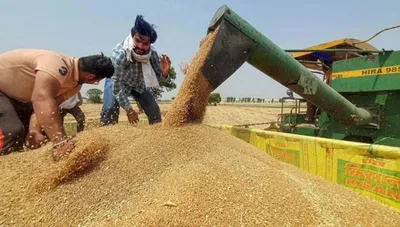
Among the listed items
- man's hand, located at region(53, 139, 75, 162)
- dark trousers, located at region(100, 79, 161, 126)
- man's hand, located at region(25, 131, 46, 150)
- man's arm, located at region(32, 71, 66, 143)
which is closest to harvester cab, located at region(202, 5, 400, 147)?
man's hand, located at region(53, 139, 75, 162)

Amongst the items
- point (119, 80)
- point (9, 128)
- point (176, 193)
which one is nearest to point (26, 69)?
point (9, 128)

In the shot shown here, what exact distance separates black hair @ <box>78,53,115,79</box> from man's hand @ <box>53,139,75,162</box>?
2.96ft

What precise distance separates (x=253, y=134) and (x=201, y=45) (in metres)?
1.73

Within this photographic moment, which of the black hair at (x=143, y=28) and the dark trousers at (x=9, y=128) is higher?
the black hair at (x=143, y=28)

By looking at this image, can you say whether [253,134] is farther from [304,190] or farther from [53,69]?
[53,69]

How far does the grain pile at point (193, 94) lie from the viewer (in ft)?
7.83

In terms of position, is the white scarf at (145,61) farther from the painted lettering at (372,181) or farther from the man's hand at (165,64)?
the painted lettering at (372,181)

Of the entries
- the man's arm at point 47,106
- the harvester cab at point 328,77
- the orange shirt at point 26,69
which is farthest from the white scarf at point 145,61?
the harvester cab at point 328,77

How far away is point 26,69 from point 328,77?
4086mm

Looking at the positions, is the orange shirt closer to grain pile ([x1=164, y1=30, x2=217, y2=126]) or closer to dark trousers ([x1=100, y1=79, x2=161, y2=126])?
dark trousers ([x1=100, y1=79, x2=161, y2=126])

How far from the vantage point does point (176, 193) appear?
1779 millimetres

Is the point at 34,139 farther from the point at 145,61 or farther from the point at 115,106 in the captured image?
the point at 145,61

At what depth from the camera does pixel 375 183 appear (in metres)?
2.49

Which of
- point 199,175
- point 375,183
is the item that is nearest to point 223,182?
point 199,175
